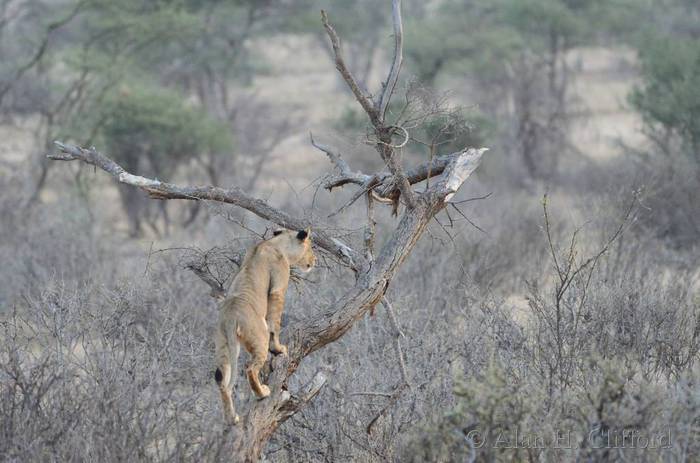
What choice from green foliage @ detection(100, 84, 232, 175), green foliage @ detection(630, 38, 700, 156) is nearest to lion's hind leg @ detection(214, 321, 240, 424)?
green foliage @ detection(630, 38, 700, 156)

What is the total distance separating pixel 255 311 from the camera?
501 centimetres

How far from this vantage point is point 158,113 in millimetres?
22312

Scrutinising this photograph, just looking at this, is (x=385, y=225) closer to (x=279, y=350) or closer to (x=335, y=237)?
(x=335, y=237)

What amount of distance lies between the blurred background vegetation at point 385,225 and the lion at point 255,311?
375mm

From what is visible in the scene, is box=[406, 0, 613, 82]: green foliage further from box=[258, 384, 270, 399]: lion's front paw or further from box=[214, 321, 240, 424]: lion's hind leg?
box=[214, 321, 240, 424]: lion's hind leg

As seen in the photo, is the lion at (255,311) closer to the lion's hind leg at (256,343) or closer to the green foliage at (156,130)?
the lion's hind leg at (256,343)

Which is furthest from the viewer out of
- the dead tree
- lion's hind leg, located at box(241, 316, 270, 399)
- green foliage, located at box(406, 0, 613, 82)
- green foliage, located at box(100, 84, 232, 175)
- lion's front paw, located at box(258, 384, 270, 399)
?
green foliage, located at box(406, 0, 613, 82)

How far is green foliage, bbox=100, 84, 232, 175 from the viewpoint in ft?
→ 71.7

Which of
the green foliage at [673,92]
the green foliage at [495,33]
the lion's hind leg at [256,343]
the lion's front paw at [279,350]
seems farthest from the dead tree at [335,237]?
the green foliage at [495,33]

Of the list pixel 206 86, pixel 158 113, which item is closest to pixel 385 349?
pixel 158 113

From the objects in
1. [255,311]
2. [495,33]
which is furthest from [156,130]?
[255,311]

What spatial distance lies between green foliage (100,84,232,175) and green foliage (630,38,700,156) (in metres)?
9.16

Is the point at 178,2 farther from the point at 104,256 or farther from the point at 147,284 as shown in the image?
the point at 147,284

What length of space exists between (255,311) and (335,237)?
1336 mm
